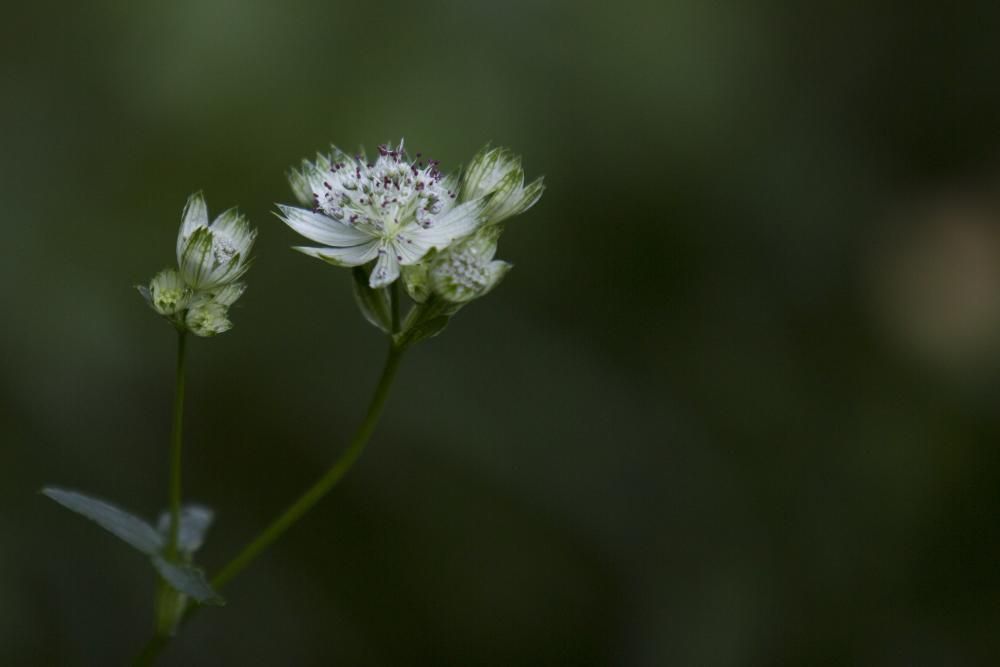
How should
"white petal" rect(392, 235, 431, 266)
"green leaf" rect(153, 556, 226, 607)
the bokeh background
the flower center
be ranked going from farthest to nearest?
the bokeh background → the flower center → "white petal" rect(392, 235, 431, 266) → "green leaf" rect(153, 556, 226, 607)

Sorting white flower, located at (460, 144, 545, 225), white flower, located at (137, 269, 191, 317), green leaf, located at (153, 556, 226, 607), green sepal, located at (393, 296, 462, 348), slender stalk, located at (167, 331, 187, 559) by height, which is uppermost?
white flower, located at (460, 144, 545, 225)

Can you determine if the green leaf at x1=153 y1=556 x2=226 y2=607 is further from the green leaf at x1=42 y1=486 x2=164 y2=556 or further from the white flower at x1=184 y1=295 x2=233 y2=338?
the white flower at x1=184 y1=295 x2=233 y2=338

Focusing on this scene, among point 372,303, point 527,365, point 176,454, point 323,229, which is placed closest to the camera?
point 176,454

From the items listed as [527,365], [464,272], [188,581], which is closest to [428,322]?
[464,272]

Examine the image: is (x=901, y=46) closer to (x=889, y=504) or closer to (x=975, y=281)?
(x=975, y=281)

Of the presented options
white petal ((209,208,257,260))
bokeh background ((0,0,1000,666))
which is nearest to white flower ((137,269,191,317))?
white petal ((209,208,257,260))

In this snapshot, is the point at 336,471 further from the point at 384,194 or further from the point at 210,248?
the point at 384,194

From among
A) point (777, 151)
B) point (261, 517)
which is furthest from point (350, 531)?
point (777, 151)
